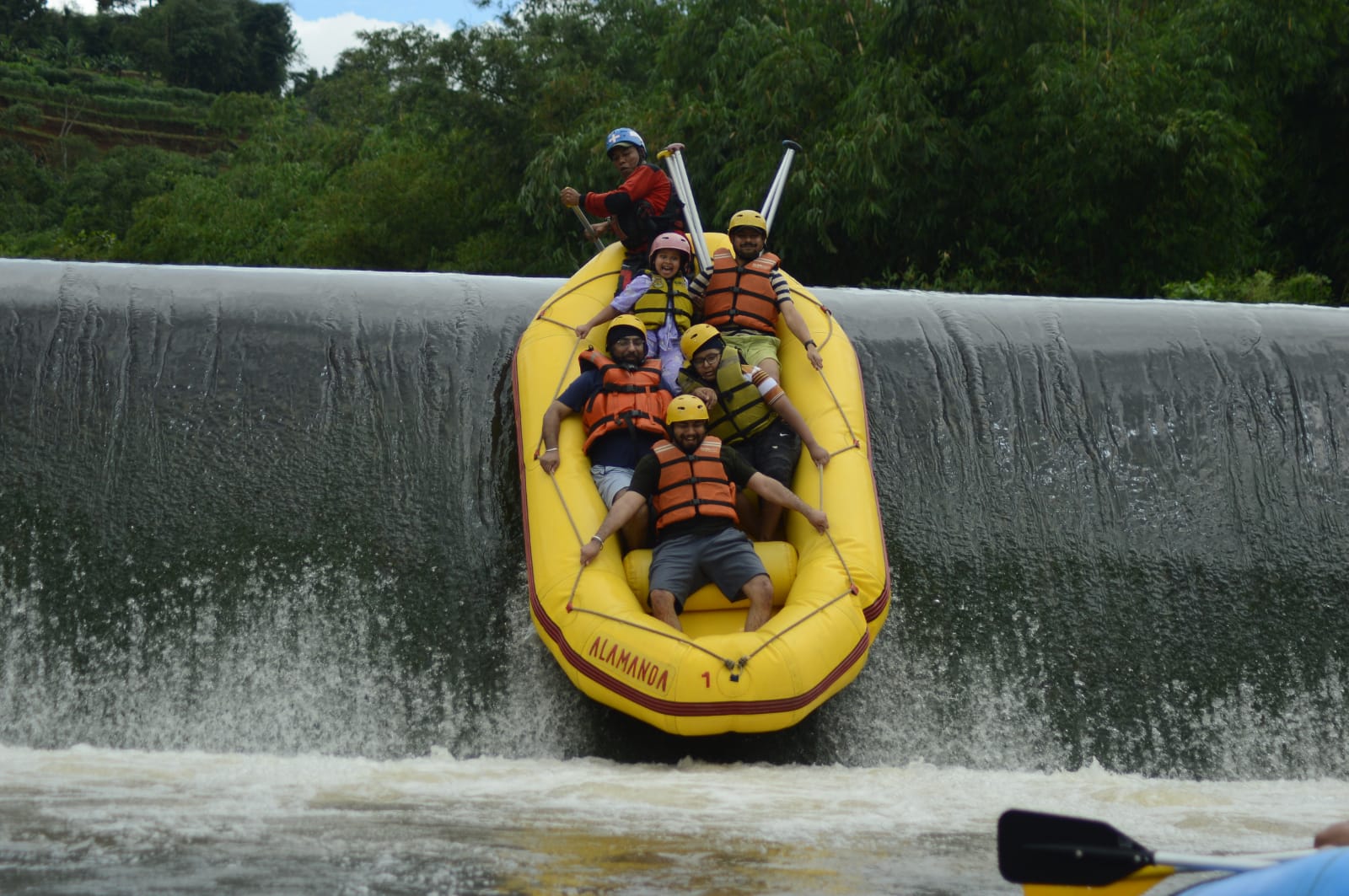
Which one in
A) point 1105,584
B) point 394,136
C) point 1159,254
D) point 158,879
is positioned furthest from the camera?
point 394,136

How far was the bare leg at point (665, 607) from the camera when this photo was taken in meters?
5.20

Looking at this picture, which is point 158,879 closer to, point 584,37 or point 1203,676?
point 1203,676

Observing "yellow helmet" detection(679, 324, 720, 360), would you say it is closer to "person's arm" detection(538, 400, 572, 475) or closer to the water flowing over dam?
"person's arm" detection(538, 400, 572, 475)

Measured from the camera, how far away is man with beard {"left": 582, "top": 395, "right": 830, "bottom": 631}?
5.26 meters

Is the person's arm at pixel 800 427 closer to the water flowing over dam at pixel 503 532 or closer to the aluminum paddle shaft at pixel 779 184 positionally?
the water flowing over dam at pixel 503 532

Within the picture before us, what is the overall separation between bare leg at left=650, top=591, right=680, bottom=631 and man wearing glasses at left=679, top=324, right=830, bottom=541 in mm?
750

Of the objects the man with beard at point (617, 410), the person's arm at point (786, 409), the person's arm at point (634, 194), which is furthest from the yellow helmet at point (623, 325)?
the person's arm at point (634, 194)

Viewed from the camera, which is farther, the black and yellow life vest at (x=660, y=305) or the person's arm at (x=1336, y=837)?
the black and yellow life vest at (x=660, y=305)

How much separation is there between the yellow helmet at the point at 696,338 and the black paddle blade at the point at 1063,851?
3.52 meters

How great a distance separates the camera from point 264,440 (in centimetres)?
631

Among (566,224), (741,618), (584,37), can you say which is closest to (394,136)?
(584,37)

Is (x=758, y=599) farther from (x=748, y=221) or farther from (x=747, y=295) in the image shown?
(x=748, y=221)

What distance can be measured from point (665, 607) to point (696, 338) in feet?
4.41

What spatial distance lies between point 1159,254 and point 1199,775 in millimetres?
8529
